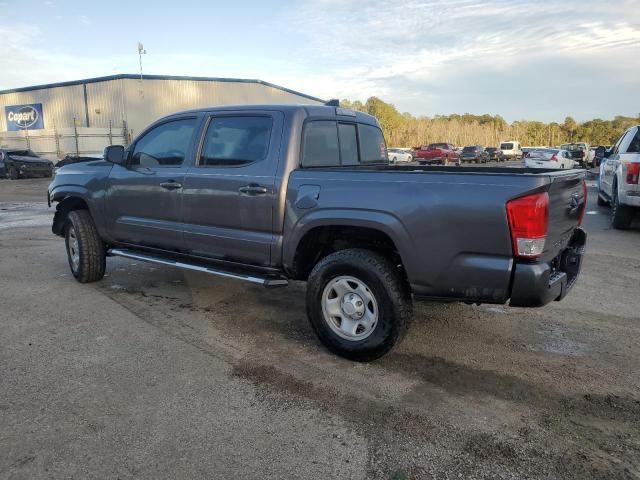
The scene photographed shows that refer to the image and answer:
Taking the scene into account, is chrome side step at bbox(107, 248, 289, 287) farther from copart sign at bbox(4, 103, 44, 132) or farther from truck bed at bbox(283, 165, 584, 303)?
copart sign at bbox(4, 103, 44, 132)

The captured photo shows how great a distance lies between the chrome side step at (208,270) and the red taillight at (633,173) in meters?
7.42

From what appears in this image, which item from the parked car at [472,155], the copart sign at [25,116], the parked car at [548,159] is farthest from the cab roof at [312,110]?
the copart sign at [25,116]

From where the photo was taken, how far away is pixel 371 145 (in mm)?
5234

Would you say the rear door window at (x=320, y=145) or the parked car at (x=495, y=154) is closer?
the rear door window at (x=320, y=145)

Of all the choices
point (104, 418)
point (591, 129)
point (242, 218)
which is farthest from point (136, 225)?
point (591, 129)

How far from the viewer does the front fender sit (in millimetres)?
3441

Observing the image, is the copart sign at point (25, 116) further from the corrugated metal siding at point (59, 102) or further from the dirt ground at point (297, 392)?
the dirt ground at point (297, 392)

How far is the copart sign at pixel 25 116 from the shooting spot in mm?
42125

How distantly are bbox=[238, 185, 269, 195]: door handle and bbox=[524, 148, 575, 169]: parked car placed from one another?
73.5ft

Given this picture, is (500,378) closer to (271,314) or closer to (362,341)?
(362,341)

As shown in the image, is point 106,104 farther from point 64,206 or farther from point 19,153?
point 64,206

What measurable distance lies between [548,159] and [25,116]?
40.7 metres

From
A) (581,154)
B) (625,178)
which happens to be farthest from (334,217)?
(581,154)

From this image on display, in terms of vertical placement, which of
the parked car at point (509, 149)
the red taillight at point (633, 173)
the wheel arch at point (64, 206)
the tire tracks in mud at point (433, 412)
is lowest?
the tire tracks in mud at point (433, 412)
